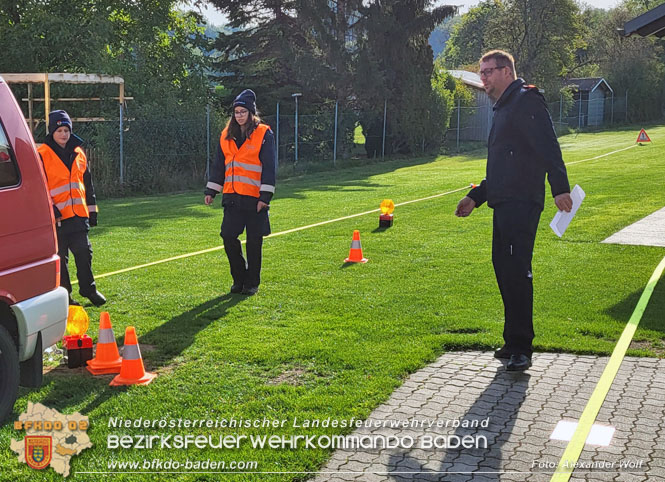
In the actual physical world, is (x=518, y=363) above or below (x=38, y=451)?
above

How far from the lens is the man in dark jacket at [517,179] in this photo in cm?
548

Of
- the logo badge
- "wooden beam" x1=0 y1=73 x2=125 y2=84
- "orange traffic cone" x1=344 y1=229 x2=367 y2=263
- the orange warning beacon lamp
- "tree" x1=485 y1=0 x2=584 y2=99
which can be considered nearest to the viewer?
the logo badge

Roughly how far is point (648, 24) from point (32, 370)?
9142 millimetres

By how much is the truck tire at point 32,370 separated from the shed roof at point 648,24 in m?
8.94

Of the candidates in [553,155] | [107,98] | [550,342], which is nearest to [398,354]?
[550,342]

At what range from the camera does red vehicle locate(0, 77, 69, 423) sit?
4.67 m

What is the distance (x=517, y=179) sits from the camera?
5.54 m

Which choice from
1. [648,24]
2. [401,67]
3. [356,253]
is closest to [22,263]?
[356,253]

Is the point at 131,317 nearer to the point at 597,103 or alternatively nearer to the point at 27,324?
the point at 27,324

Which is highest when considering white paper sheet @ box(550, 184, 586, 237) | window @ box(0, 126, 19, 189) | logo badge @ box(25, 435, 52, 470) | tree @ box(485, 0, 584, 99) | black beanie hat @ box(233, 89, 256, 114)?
tree @ box(485, 0, 584, 99)

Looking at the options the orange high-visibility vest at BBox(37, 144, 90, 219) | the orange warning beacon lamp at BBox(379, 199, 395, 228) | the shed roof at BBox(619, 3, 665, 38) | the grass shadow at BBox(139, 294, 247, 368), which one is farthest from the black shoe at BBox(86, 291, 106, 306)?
the shed roof at BBox(619, 3, 665, 38)

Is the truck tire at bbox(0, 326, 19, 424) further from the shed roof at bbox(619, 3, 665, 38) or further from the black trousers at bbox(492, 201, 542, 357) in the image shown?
the shed roof at bbox(619, 3, 665, 38)

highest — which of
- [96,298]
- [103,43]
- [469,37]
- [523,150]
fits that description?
[469,37]

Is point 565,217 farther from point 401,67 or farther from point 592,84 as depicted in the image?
point 592,84
